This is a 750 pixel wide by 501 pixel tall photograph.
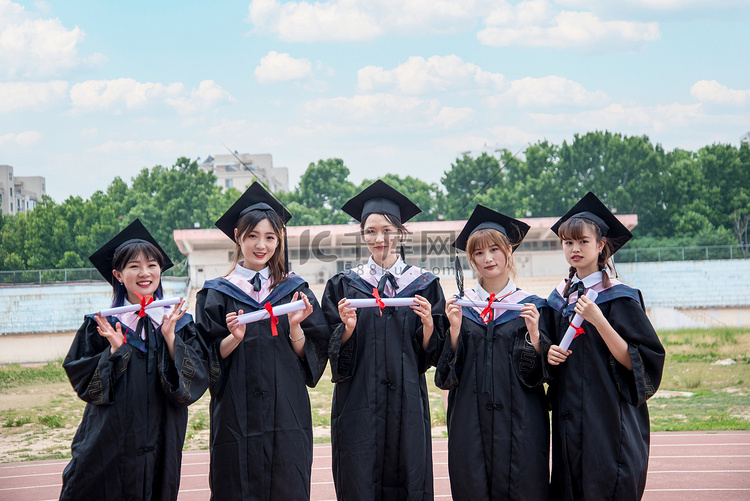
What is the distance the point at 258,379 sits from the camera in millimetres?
4066

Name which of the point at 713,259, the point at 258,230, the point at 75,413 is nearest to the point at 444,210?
the point at 713,259

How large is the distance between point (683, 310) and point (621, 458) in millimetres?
30564

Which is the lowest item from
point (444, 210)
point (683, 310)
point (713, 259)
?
point (683, 310)

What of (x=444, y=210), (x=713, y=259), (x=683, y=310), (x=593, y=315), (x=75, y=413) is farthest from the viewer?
(x=444, y=210)

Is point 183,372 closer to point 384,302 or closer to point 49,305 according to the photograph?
point 384,302

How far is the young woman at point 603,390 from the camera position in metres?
3.83

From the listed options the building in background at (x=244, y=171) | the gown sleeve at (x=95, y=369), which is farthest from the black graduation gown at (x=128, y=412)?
the building in background at (x=244, y=171)

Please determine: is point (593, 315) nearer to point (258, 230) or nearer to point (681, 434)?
point (258, 230)

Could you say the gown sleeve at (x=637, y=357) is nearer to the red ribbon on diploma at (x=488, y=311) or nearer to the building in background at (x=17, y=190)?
the red ribbon on diploma at (x=488, y=311)

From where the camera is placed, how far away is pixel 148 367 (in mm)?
3916

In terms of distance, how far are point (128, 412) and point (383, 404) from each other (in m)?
1.47

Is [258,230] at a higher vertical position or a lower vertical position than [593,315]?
higher

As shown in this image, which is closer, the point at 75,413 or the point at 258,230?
the point at 258,230

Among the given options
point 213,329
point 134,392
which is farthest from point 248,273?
point 134,392
